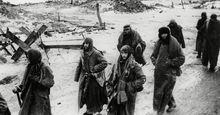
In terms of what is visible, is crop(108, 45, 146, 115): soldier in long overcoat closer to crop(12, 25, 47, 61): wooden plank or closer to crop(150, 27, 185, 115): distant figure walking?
crop(150, 27, 185, 115): distant figure walking

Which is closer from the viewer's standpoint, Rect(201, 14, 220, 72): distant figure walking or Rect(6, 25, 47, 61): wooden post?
Rect(201, 14, 220, 72): distant figure walking

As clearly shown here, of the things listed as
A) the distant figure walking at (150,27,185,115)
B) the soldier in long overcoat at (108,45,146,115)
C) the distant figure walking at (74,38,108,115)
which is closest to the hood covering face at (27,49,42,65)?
the soldier in long overcoat at (108,45,146,115)

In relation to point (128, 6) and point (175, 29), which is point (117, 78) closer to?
point (175, 29)

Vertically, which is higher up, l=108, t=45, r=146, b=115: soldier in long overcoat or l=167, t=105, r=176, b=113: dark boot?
l=108, t=45, r=146, b=115: soldier in long overcoat

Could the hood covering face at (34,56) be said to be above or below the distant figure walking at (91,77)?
above

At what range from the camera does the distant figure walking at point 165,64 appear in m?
6.29

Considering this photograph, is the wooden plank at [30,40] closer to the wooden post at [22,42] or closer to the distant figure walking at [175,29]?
the wooden post at [22,42]

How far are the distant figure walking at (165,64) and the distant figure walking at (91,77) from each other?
3.76ft

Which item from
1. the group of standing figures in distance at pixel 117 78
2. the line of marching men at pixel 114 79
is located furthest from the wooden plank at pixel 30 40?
the group of standing figures in distance at pixel 117 78

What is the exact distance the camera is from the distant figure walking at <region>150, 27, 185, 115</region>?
6285mm

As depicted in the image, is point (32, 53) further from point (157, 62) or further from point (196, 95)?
point (196, 95)

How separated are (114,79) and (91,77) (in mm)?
1121

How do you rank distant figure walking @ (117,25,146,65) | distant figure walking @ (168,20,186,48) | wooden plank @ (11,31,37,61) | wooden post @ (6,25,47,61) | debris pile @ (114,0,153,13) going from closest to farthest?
distant figure walking @ (117,25,146,65)
distant figure walking @ (168,20,186,48)
wooden post @ (6,25,47,61)
wooden plank @ (11,31,37,61)
debris pile @ (114,0,153,13)

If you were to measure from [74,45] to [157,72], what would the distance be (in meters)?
7.30
